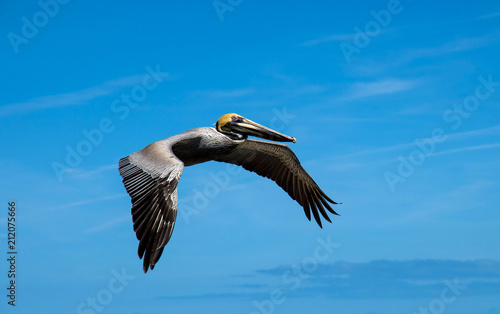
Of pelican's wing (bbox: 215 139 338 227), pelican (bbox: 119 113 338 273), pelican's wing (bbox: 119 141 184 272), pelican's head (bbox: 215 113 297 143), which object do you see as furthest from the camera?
pelican's wing (bbox: 215 139 338 227)

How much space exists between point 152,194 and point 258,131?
148 inches

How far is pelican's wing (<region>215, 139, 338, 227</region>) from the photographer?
15.4 m

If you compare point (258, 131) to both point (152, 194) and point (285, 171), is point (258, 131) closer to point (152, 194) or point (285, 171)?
point (285, 171)

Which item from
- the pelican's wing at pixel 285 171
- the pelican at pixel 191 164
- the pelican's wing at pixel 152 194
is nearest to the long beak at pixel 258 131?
the pelican at pixel 191 164

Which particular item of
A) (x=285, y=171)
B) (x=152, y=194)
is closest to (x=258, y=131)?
(x=285, y=171)

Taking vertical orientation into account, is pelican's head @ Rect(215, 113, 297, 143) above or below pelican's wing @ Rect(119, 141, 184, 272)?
above

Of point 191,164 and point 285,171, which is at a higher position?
point 285,171

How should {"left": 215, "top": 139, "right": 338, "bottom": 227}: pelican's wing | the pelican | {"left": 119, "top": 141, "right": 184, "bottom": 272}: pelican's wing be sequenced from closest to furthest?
{"left": 119, "top": 141, "right": 184, "bottom": 272}: pelican's wing, the pelican, {"left": 215, "top": 139, "right": 338, "bottom": 227}: pelican's wing

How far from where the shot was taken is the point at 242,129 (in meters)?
13.7

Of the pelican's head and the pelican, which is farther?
the pelican's head

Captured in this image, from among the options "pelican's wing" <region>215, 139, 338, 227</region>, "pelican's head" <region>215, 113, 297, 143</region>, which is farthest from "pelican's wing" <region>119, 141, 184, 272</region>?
"pelican's wing" <region>215, 139, 338, 227</region>

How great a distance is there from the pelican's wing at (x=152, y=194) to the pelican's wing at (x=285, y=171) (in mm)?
3576

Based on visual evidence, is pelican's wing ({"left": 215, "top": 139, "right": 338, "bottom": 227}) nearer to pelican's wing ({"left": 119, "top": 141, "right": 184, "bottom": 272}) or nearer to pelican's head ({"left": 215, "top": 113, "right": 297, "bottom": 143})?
pelican's head ({"left": 215, "top": 113, "right": 297, "bottom": 143})

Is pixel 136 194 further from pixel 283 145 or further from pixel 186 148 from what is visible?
pixel 283 145
